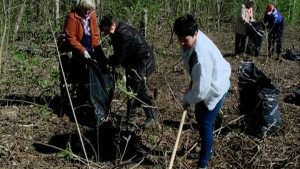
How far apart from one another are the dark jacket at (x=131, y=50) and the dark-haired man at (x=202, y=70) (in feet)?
4.12

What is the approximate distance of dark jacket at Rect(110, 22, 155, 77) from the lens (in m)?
4.85

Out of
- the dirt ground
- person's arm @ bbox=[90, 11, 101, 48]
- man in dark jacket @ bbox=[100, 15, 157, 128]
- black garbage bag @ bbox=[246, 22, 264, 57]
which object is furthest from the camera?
black garbage bag @ bbox=[246, 22, 264, 57]

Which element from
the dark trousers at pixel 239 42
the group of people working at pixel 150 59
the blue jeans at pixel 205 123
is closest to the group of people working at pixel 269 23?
the dark trousers at pixel 239 42

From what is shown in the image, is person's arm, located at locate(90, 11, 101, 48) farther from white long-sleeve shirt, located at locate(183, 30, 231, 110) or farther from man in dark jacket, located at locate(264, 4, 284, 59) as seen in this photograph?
man in dark jacket, located at locate(264, 4, 284, 59)

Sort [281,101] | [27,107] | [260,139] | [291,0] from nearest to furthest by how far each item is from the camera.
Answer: [260,139], [27,107], [281,101], [291,0]

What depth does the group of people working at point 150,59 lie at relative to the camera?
3557mm

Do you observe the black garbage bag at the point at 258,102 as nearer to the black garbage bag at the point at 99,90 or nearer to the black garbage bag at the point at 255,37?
the black garbage bag at the point at 99,90

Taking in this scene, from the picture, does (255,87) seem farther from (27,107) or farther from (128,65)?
(27,107)

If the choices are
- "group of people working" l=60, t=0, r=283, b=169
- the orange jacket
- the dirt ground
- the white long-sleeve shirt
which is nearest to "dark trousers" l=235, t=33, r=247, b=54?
the dirt ground

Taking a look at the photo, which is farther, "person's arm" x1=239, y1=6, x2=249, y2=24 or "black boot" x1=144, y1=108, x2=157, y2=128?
"person's arm" x1=239, y1=6, x2=249, y2=24

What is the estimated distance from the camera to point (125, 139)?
4.61m

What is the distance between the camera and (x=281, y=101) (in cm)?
647

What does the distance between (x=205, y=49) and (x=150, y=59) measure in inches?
62.1

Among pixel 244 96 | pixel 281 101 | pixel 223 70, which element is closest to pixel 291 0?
pixel 281 101
